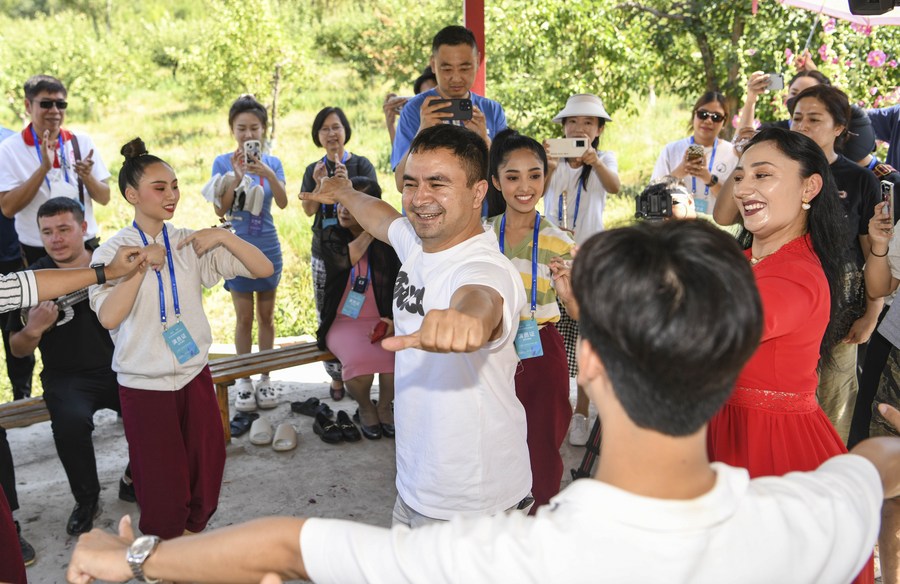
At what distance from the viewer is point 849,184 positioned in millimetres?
3578

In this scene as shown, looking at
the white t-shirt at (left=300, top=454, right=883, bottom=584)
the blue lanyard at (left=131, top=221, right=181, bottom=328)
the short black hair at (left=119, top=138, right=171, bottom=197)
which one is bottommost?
the white t-shirt at (left=300, top=454, right=883, bottom=584)

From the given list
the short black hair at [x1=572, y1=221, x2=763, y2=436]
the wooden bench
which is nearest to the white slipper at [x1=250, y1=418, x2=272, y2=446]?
the wooden bench

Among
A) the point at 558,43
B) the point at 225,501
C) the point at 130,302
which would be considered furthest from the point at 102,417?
the point at 558,43

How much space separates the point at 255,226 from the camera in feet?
15.7

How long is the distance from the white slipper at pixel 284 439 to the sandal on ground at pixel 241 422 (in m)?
0.27

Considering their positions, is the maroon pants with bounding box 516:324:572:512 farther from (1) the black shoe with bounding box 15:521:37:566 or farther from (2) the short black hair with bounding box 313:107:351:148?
(2) the short black hair with bounding box 313:107:351:148

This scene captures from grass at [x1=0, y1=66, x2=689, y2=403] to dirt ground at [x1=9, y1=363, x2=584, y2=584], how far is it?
1.36m

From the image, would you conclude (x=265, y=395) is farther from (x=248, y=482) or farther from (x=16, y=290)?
(x=16, y=290)

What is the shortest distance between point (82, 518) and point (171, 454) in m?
0.94

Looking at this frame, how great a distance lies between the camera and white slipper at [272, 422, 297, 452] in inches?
168

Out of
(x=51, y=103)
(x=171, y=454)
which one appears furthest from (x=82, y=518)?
(x=51, y=103)

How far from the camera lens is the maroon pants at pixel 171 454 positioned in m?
2.90

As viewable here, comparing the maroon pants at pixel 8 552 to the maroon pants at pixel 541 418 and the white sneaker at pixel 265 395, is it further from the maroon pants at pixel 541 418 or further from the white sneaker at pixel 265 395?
the white sneaker at pixel 265 395

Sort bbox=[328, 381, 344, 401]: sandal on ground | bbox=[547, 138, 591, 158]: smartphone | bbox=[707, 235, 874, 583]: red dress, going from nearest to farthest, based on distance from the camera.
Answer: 1. bbox=[707, 235, 874, 583]: red dress
2. bbox=[547, 138, 591, 158]: smartphone
3. bbox=[328, 381, 344, 401]: sandal on ground
